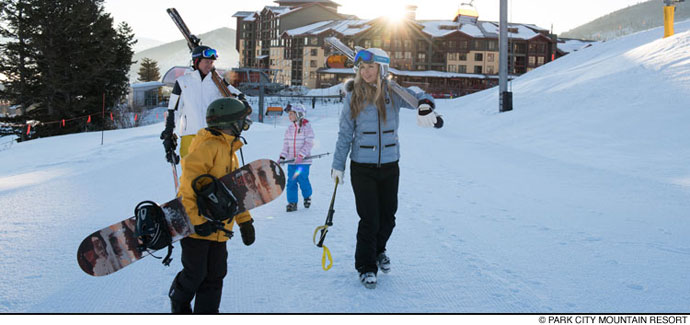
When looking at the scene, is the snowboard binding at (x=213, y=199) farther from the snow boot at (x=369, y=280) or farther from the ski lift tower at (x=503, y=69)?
the ski lift tower at (x=503, y=69)

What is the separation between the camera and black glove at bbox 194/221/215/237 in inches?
113

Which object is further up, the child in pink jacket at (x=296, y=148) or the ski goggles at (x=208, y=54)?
the ski goggles at (x=208, y=54)

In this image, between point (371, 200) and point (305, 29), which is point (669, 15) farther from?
point (305, 29)

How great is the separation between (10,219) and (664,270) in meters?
6.80

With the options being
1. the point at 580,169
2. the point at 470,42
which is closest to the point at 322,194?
the point at 580,169

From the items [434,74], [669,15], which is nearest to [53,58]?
[669,15]

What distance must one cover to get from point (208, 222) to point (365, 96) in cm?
161

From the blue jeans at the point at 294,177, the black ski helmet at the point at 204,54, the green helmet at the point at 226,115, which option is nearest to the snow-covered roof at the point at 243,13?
the blue jeans at the point at 294,177

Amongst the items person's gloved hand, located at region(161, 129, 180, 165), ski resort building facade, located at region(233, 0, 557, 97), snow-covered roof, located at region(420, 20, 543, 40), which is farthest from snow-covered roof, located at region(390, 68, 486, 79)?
person's gloved hand, located at region(161, 129, 180, 165)

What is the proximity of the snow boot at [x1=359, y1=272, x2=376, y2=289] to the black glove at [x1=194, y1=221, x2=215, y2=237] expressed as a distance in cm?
144

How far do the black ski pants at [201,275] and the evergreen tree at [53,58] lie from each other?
96.0 feet

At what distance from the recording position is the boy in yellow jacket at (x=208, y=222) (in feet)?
9.45

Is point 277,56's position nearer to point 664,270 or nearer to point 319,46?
point 319,46

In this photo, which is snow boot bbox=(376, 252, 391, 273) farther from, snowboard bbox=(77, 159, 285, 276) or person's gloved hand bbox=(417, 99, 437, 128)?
snowboard bbox=(77, 159, 285, 276)
